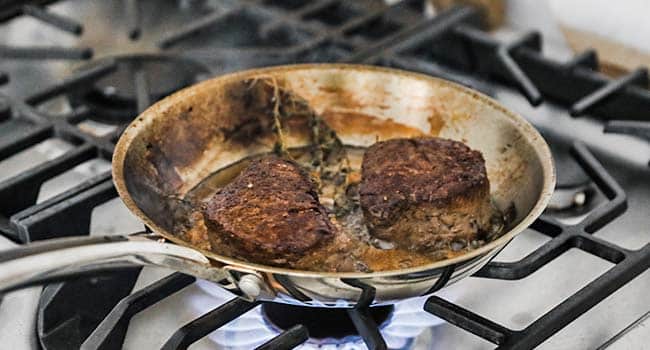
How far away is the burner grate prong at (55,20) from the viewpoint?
3.50ft

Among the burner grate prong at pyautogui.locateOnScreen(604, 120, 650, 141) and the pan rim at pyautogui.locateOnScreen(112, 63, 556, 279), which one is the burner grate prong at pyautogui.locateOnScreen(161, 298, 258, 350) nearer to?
the pan rim at pyautogui.locateOnScreen(112, 63, 556, 279)

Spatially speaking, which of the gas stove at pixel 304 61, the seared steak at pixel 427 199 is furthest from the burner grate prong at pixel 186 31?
the seared steak at pixel 427 199

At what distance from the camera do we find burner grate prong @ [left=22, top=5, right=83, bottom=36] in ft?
3.50

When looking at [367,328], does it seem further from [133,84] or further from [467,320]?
[133,84]

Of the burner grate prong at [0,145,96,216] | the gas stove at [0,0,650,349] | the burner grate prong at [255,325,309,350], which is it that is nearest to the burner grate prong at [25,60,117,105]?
the gas stove at [0,0,650,349]

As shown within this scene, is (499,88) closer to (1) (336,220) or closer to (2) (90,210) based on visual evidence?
(1) (336,220)

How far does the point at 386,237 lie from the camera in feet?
2.34

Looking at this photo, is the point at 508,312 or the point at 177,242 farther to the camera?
the point at 508,312

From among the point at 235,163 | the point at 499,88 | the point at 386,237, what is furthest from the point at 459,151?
the point at 499,88

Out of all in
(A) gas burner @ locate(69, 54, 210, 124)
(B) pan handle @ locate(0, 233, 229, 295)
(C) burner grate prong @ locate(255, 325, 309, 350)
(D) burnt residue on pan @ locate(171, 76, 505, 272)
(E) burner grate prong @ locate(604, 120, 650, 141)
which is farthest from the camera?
(A) gas burner @ locate(69, 54, 210, 124)

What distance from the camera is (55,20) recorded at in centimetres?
108

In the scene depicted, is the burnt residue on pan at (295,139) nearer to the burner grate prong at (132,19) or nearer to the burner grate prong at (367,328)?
the burner grate prong at (367,328)

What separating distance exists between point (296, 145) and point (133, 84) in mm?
262

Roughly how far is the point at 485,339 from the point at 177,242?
227mm
